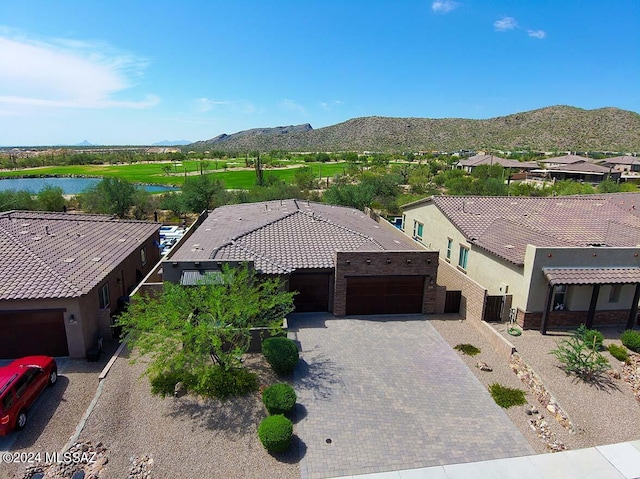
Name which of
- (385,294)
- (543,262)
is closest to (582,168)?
(543,262)

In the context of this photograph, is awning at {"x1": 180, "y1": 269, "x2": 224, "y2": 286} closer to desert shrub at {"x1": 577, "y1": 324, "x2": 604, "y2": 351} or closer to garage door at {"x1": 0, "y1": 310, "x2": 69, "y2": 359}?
garage door at {"x1": 0, "y1": 310, "x2": 69, "y2": 359}

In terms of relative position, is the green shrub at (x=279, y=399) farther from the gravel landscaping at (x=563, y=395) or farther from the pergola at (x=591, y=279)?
the pergola at (x=591, y=279)

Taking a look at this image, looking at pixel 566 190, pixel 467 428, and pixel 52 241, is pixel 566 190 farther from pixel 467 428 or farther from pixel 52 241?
pixel 52 241

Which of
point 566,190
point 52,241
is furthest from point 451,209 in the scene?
point 566,190

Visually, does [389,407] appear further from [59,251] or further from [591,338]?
[59,251]

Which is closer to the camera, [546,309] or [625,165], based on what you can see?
[546,309]

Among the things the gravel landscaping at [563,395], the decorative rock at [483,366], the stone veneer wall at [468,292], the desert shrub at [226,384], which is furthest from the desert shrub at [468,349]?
the desert shrub at [226,384]

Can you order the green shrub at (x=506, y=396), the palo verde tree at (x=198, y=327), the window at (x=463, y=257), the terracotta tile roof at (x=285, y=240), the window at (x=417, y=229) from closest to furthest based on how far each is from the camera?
the palo verde tree at (x=198, y=327), the green shrub at (x=506, y=396), the terracotta tile roof at (x=285, y=240), the window at (x=463, y=257), the window at (x=417, y=229)
